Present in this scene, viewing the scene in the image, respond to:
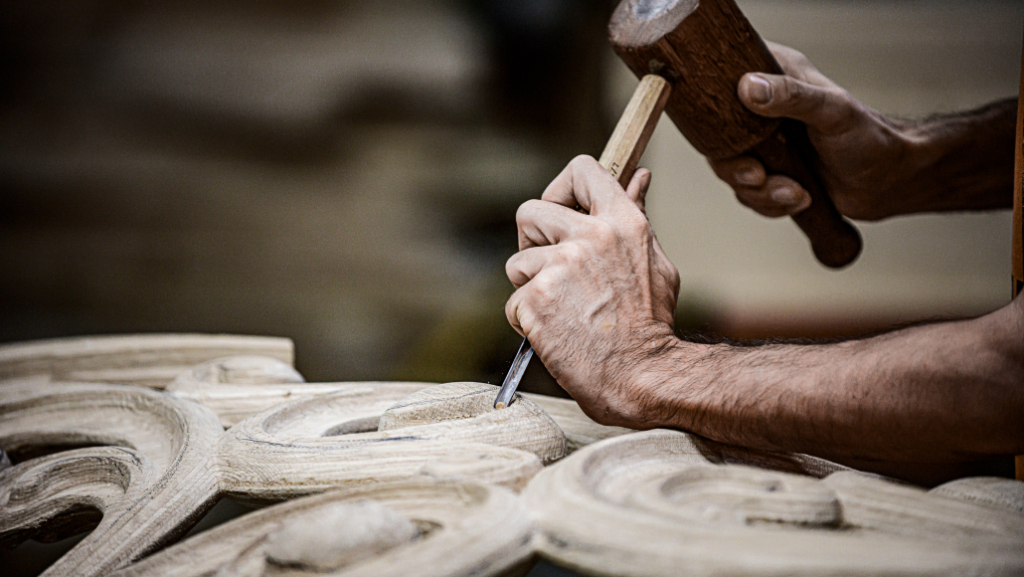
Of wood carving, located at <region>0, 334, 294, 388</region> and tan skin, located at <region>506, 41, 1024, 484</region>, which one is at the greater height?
tan skin, located at <region>506, 41, 1024, 484</region>

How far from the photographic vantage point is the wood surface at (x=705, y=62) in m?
0.77

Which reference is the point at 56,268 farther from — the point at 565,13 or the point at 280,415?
the point at 565,13

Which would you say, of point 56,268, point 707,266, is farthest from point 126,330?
point 707,266

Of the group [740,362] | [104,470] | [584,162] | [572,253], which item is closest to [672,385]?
[740,362]

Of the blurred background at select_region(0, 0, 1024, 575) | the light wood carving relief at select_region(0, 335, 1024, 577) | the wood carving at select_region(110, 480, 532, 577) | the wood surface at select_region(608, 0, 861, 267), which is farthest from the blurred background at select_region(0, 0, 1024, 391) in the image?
the wood carving at select_region(110, 480, 532, 577)

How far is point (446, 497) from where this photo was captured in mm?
425

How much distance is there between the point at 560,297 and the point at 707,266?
0.98 m

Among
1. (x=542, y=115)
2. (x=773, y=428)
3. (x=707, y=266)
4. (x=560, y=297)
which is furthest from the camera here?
(x=707, y=266)

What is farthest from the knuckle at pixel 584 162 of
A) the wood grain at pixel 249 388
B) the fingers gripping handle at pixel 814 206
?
the fingers gripping handle at pixel 814 206

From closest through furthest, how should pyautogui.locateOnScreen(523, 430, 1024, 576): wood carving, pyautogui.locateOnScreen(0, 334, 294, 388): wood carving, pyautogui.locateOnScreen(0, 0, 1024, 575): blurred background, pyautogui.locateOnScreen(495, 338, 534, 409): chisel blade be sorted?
pyautogui.locateOnScreen(523, 430, 1024, 576): wood carving < pyautogui.locateOnScreen(495, 338, 534, 409): chisel blade < pyautogui.locateOnScreen(0, 334, 294, 388): wood carving < pyautogui.locateOnScreen(0, 0, 1024, 575): blurred background

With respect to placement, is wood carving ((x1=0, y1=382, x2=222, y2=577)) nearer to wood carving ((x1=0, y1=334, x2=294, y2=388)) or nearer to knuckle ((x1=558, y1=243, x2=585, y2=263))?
wood carving ((x1=0, y1=334, x2=294, y2=388))

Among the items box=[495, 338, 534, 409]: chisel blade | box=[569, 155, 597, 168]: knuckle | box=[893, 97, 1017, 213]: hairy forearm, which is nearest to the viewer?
box=[495, 338, 534, 409]: chisel blade

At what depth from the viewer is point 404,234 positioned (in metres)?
1.49

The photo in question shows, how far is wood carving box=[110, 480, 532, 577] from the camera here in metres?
0.34
